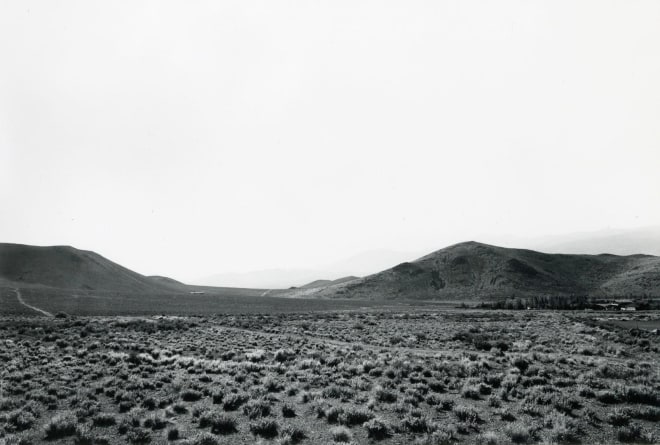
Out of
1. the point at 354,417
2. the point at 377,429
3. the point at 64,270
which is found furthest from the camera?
the point at 64,270

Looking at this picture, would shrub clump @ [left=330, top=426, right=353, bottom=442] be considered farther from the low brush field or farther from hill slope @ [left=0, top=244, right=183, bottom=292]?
hill slope @ [left=0, top=244, right=183, bottom=292]

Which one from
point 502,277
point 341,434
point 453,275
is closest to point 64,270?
point 453,275

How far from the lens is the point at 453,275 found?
5276 inches

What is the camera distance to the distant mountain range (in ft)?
383

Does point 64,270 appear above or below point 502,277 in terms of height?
above

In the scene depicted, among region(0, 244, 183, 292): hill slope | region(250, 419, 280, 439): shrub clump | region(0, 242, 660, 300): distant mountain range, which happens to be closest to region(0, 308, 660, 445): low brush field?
region(250, 419, 280, 439): shrub clump

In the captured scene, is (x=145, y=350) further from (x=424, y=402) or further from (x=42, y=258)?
(x=42, y=258)

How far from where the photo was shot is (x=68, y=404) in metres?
13.0

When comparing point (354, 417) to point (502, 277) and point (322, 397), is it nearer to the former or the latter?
point (322, 397)

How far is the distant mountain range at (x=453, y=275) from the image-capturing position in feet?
383

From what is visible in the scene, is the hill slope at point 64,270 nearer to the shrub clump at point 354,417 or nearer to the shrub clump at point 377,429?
the shrub clump at point 354,417

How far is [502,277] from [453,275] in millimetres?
15676

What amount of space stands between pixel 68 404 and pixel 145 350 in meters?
11.8

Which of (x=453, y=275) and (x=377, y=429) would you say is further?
(x=453, y=275)
